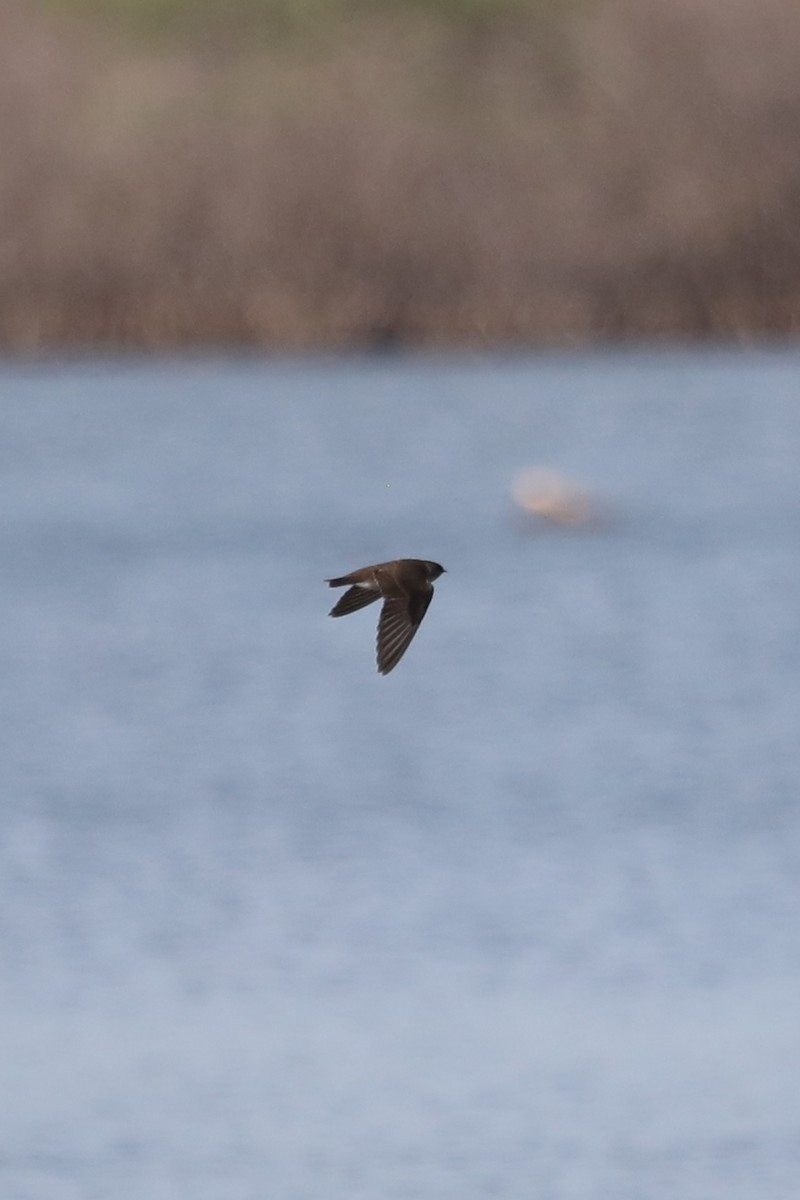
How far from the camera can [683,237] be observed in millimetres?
31891

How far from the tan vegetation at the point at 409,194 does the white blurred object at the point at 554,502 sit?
360 inches

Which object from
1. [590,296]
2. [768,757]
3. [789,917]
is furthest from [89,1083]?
[590,296]

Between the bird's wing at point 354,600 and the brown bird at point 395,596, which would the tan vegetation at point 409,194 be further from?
the bird's wing at point 354,600

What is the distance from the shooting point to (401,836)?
44.0 feet

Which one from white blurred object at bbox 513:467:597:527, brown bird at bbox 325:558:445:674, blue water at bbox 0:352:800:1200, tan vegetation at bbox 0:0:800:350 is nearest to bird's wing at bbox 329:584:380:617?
brown bird at bbox 325:558:445:674

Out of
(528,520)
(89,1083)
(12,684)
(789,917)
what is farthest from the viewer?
(528,520)

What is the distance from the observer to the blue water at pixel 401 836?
945 centimetres

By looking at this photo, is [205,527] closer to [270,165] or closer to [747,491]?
[747,491]

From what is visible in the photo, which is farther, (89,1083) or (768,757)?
(768,757)

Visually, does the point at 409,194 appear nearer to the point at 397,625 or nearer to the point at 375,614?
the point at 375,614

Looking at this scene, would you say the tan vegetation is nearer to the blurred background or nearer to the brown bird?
the blurred background

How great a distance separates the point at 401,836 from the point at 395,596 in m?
8.35

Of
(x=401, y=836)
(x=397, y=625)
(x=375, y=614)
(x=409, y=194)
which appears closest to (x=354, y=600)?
(x=397, y=625)

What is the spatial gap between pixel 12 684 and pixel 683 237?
617 inches
